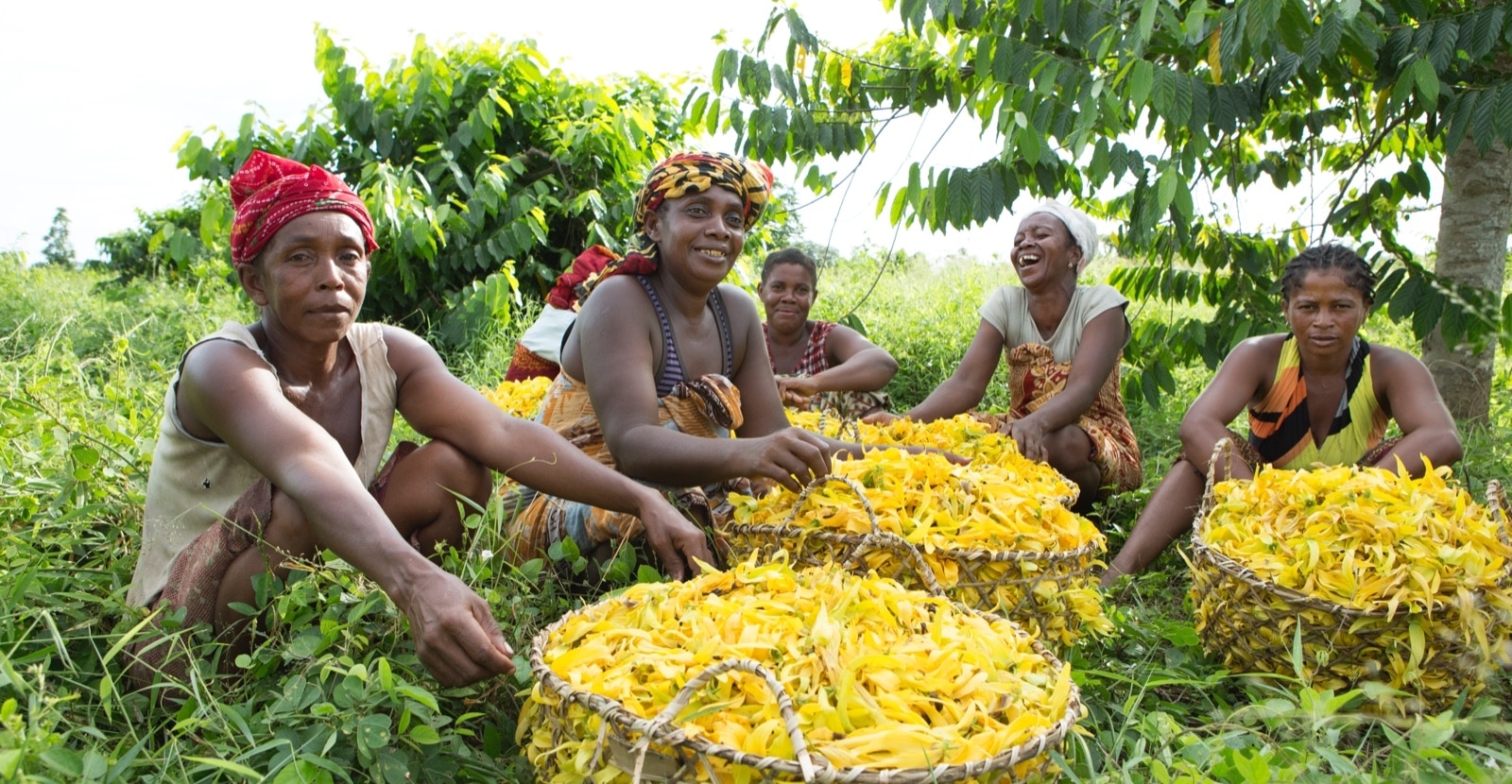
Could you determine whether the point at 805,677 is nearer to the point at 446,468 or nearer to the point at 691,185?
the point at 446,468

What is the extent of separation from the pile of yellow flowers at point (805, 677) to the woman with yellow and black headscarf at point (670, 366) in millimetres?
701

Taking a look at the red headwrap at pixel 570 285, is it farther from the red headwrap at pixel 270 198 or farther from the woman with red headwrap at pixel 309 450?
the red headwrap at pixel 270 198

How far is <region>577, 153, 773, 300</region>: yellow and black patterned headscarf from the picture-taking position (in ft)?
8.99

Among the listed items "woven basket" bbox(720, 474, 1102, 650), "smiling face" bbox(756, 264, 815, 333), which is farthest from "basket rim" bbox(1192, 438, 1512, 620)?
"smiling face" bbox(756, 264, 815, 333)

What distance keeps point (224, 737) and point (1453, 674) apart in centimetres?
232

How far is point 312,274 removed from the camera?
2.17m

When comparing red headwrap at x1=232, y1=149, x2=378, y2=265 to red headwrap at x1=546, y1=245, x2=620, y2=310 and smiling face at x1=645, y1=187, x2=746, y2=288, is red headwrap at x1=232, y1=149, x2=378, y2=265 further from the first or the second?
red headwrap at x1=546, y1=245, x2=620, y2=310

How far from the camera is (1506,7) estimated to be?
9.71ft

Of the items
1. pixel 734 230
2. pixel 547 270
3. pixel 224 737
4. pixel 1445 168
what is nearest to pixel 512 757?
pixel 224 737

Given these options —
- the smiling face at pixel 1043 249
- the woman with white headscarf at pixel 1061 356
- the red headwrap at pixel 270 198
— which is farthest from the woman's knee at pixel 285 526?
the smiling face at pixel 1043 249

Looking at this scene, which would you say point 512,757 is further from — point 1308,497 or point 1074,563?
point 1308,497

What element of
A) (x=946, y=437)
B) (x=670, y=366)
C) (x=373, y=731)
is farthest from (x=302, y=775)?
(x=946, y=437)

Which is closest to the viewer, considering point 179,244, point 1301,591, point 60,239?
point 1301,591

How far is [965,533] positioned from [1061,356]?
2.29m
